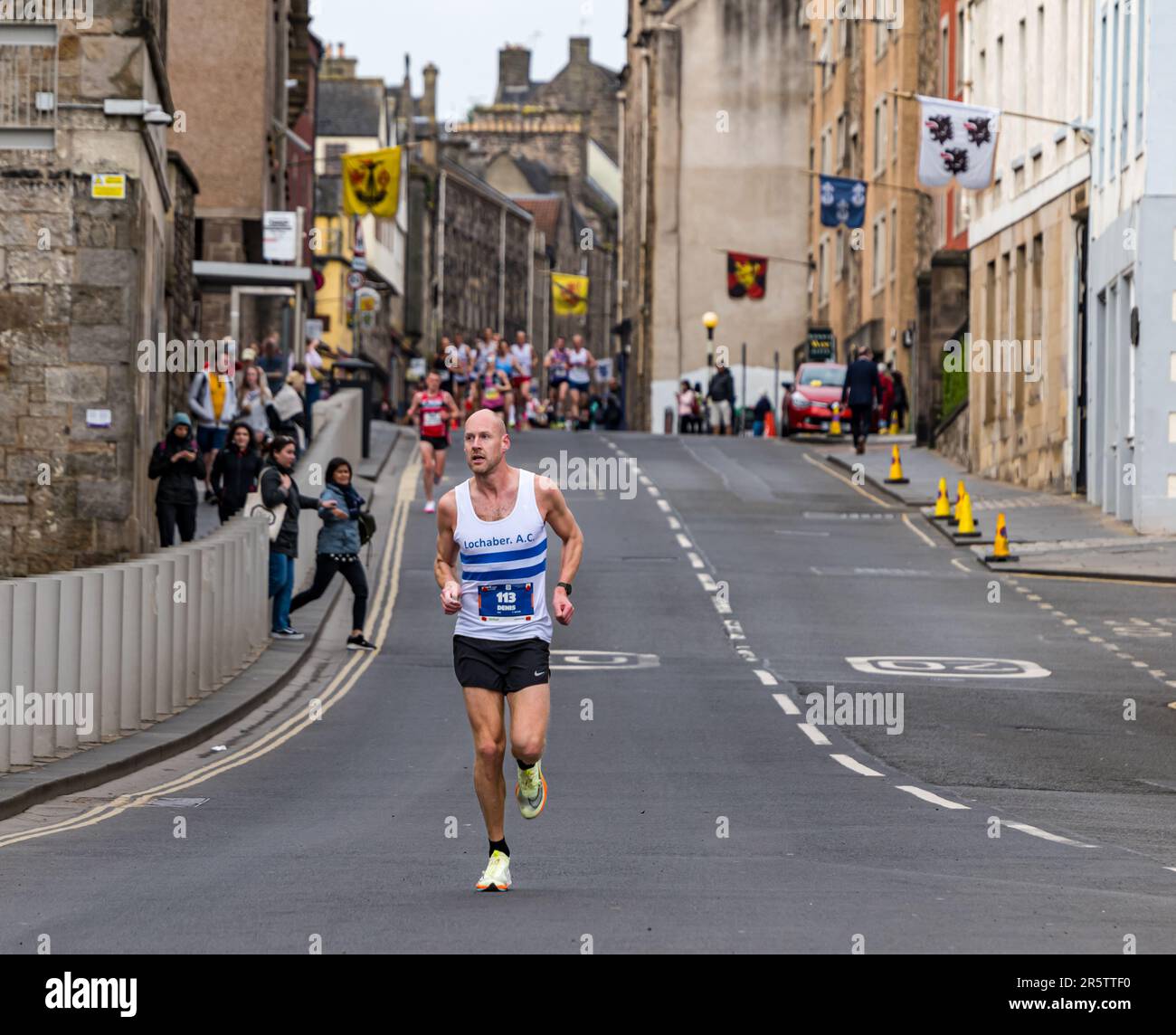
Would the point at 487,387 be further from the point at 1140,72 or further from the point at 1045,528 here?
the point at 1140,72

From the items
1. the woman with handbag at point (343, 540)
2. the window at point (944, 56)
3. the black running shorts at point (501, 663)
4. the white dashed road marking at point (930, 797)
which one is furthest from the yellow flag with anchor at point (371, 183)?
the black running shorts at point (501, 663)

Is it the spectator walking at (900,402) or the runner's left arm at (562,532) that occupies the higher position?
the spectator walking at (900,402)

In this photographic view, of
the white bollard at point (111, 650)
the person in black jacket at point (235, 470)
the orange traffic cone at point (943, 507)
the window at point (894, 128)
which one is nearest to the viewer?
the white bollard at point (111, 650)

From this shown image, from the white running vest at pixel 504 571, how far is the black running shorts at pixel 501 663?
1.3 inches

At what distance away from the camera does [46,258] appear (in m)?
26.3

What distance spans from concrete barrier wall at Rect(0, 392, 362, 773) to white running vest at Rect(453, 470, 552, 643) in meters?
5.56

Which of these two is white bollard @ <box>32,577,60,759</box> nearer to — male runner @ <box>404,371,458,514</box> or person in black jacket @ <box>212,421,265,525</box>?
person in black jacket @ <box>212,421,265,525</box>

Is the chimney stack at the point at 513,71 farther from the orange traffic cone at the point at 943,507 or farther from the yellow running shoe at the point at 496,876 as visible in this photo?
the yellow running shoe at the point at 496,876

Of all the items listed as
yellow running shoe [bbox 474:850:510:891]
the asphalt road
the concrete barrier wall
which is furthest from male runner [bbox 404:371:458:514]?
yellow running shoe [bbox 474:850:510:891]

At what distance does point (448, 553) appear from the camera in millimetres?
10984

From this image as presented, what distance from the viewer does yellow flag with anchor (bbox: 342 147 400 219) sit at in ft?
186

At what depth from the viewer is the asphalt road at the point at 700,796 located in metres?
9.59

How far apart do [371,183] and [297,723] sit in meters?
38.7
